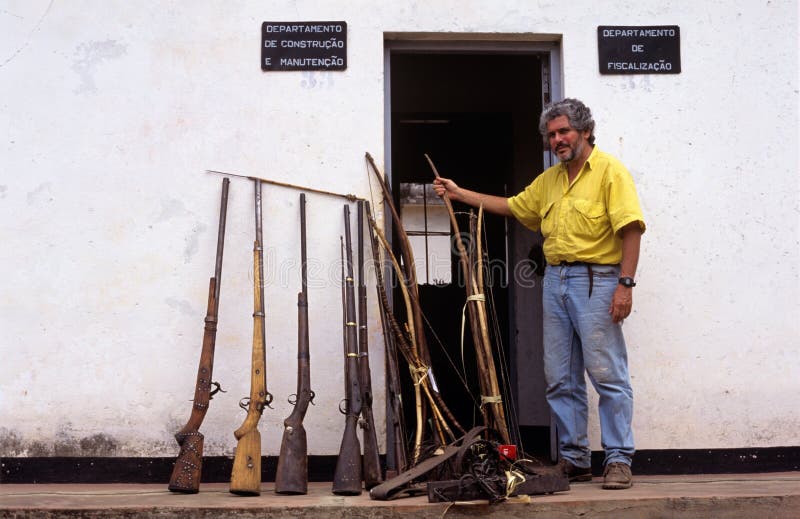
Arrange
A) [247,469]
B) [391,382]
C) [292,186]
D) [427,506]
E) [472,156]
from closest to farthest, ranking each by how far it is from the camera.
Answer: [427,506], [247,469], [391,382], [292,186], [472,156]

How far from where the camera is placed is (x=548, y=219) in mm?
4281

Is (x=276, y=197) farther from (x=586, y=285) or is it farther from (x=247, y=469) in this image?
(x=586, y=285)

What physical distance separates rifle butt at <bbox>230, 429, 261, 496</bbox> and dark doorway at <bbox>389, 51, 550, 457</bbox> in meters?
2.62

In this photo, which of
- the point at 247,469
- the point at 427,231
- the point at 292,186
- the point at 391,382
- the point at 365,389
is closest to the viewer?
the point at 247,469

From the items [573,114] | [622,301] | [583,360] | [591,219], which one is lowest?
[583,360]

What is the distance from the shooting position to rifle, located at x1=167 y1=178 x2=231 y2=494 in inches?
156

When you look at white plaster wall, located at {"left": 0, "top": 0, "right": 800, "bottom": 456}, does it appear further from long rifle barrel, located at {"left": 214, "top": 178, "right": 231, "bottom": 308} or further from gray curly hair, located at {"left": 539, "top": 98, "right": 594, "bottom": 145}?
gray curly hair, located at {"left": 539, "top": 98, "right": 594, "bottom": 145}

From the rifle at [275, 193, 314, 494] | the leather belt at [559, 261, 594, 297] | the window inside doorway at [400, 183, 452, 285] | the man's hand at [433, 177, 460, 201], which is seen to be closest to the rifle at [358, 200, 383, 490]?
the rifle at [275, 193, 314, 494]

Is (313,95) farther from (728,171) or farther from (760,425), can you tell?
(760,425)

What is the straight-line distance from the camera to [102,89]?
15.1 ft

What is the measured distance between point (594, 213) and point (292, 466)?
1.77 m

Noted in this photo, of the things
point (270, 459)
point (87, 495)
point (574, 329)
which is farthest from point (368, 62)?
point (87, 495)

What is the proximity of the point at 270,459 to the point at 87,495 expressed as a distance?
34.5 inches

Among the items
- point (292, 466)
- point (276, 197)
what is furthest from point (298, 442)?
point (276, 197)
